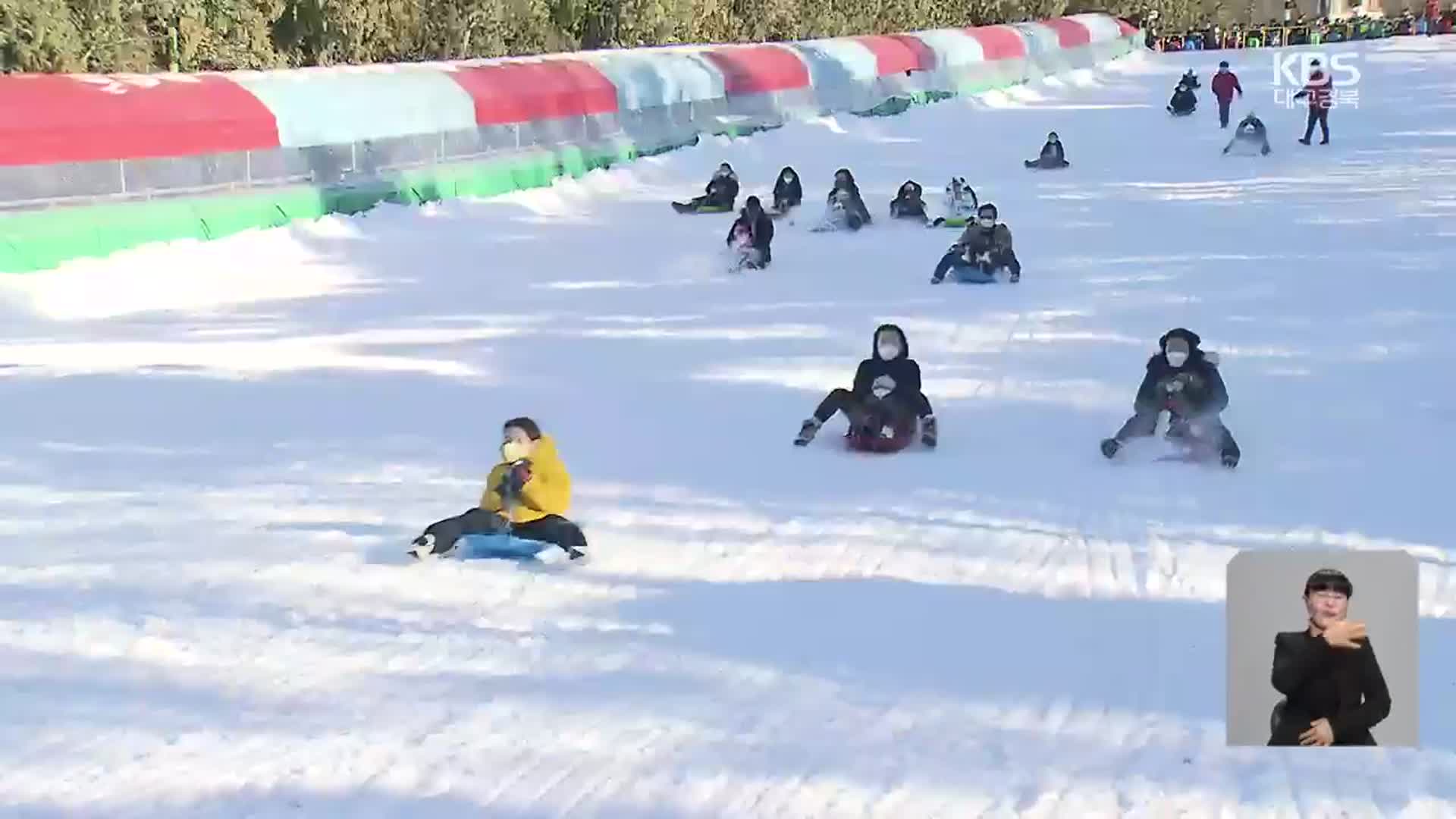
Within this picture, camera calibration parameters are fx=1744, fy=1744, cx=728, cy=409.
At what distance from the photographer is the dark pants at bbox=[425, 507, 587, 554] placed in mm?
7168

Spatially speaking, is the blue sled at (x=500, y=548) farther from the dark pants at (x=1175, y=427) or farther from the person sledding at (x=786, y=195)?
the person sledding at (x=786, y=195)

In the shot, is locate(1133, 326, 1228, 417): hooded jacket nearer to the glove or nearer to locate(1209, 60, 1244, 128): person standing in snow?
the glove

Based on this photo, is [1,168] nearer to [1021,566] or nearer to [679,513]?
[679,513]

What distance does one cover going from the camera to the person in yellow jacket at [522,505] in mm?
7176

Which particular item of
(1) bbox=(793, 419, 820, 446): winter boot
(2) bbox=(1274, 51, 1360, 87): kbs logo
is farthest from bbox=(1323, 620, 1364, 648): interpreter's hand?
(2) bbox=(1274, 51, 1360, 87): kbs logo

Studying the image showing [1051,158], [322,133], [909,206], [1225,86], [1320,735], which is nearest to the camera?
→ [1320,735]

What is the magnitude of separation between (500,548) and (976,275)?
28.7ft

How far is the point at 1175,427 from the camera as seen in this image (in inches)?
350

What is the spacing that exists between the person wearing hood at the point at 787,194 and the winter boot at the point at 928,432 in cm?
1136

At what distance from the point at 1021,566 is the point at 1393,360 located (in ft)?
17.5

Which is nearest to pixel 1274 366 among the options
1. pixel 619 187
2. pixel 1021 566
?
pixel 1021 566

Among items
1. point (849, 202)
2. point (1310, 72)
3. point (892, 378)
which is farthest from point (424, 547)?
point (1310, 72)

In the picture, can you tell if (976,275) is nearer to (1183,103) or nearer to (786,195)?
(786,195)

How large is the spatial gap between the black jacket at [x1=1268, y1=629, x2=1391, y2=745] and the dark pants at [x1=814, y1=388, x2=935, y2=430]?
181 inches
